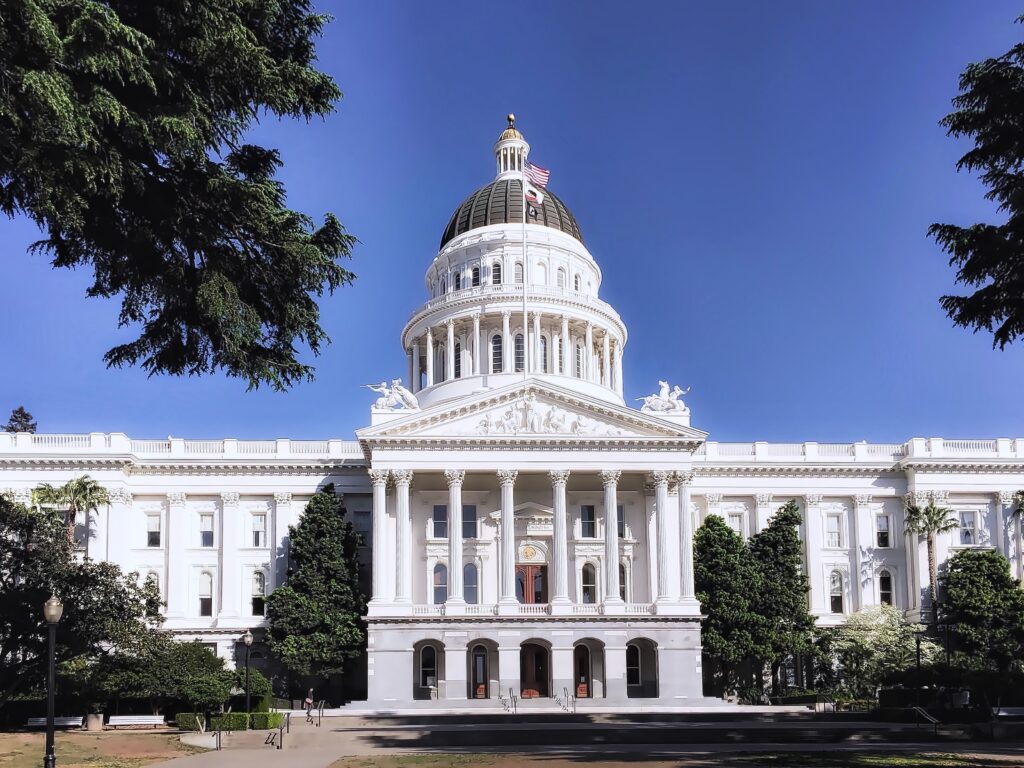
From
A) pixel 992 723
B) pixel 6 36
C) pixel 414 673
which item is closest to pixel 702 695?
pixel 414 673

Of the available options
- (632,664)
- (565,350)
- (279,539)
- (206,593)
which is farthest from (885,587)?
(206,593)

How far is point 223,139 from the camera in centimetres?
2206

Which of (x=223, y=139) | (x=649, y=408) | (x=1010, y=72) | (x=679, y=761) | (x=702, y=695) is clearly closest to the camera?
(x=223, y=139)

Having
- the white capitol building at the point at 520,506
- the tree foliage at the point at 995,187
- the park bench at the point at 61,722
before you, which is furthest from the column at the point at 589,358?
the tree foliage at the point at 995,187

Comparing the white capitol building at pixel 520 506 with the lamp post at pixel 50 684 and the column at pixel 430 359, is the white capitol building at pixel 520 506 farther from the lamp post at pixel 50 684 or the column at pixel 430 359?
the lamp post at pixel 50 684

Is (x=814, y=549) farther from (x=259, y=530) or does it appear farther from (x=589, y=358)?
(x=259, y=530)

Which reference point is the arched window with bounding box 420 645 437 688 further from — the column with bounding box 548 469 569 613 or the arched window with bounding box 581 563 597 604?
the arched window with bounding box 581 563 597 604

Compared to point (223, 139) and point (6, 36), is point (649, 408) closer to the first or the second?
point (223, 139)

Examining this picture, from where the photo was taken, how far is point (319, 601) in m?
69.9

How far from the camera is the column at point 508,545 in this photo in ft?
222

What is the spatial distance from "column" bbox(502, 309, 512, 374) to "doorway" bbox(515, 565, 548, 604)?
58.2 ft

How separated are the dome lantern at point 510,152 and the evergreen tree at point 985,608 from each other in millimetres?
45323

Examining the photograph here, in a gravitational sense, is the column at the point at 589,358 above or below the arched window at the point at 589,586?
above

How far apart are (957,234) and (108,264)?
1910cm
